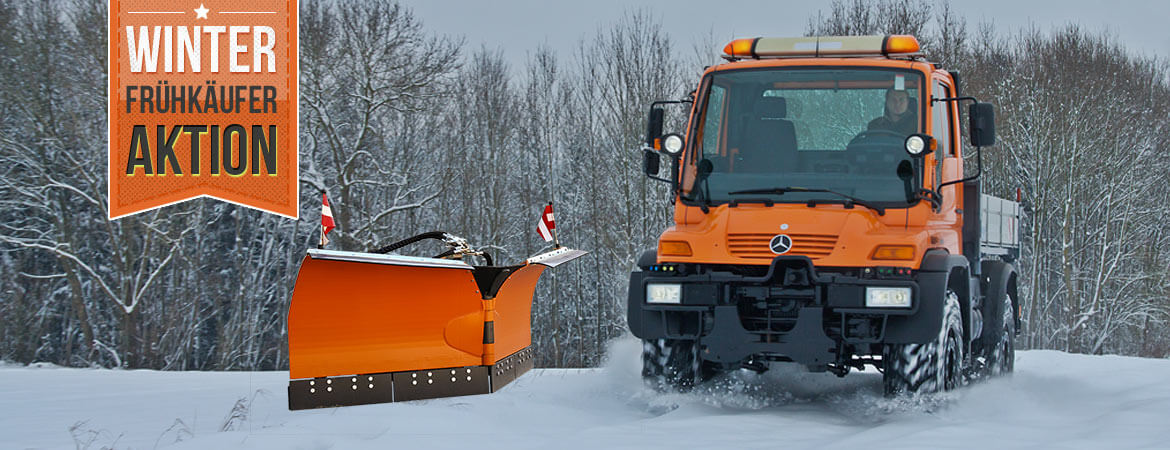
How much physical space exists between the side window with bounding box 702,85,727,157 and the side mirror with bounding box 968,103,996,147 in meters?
1.61

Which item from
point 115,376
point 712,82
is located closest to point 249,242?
point 115,376

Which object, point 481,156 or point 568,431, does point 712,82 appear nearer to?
point 568,431

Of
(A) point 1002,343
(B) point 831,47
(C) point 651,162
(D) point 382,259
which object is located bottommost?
(A) point 1002,343

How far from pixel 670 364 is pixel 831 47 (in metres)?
2.46

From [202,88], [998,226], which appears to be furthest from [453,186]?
[998,226]

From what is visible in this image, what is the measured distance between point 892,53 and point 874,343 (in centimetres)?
212

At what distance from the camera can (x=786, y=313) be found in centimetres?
671

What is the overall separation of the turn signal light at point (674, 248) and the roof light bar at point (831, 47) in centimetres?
164

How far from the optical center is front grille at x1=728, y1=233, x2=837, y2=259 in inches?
257

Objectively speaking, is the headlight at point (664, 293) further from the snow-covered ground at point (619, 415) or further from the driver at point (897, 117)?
the driver at point (897, 117)

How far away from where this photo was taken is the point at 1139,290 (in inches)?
1238

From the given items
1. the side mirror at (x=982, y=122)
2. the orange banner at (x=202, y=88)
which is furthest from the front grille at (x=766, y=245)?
the orange banner at (x=202, y=88)

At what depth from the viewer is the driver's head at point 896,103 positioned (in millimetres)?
A: 7098

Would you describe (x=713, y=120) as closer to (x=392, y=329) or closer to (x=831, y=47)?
(x=831, y=47)
